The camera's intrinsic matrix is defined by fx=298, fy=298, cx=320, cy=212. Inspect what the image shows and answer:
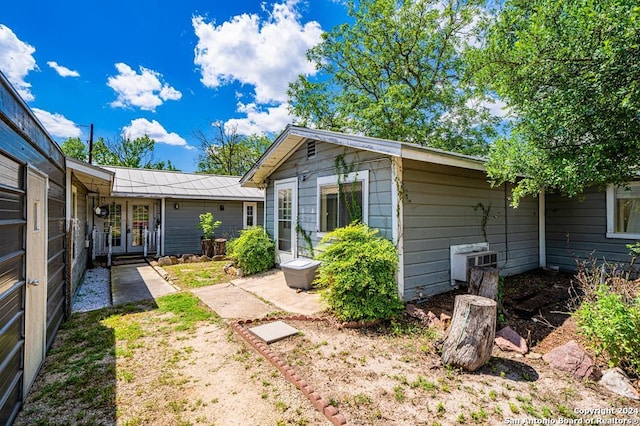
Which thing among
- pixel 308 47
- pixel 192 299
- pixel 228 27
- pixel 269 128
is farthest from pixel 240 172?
pixel 192 299

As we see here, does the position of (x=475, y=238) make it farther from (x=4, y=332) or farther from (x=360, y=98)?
(x=360, y=98)

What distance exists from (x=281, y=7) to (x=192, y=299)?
1074 centimetres

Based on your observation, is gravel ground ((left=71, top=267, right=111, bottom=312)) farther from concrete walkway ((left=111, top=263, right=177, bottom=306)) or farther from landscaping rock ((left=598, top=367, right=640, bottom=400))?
landscaping rock ((left=598, top=367, right=640, bottom=400))

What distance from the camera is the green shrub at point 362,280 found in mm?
4258

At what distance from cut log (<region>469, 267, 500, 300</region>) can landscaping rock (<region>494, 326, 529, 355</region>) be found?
624 millimetres

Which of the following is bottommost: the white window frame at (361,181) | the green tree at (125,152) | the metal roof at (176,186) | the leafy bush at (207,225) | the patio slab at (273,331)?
the patio slab at (273,331)

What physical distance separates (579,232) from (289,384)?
7.91 metres

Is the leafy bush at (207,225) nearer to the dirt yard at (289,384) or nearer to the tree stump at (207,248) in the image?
the tree stump at (207,248)

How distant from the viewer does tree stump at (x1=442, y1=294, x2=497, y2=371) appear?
3035mm

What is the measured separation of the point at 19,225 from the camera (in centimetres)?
256

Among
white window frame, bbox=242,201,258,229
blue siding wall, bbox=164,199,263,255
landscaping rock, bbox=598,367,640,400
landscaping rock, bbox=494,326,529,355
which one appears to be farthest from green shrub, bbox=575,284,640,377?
white window frame, bbox=242,201,258,229

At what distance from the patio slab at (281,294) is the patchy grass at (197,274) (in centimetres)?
72

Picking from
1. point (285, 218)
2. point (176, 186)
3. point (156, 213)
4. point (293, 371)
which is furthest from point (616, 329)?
point (176, 186)

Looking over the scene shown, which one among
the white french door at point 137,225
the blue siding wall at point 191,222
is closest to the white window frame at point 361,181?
the blue siding wall at point 191,222
